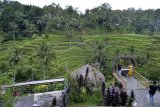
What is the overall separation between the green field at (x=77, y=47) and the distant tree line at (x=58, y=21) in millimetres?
3293

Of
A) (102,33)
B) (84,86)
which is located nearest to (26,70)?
(102,33)

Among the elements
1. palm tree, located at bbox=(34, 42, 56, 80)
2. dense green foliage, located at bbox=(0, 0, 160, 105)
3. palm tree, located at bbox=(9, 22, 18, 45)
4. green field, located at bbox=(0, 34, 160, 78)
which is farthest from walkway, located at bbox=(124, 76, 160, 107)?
palm tree, located at bbox=(9, 22, 18, 45)

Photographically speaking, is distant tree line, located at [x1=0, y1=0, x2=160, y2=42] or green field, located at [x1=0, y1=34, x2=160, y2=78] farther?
distant tree line, located at [x1=0, y1=0, x2=160, y2=42]

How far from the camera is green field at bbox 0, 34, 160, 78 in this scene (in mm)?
74250

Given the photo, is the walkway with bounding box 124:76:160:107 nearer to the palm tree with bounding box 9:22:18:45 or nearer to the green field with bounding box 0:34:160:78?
the green field with bounding box 0:34:160:78

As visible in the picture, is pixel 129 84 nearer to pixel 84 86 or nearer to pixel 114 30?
pixel 84 86

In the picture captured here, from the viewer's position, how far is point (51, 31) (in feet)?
298

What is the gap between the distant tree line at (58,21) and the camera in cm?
8856

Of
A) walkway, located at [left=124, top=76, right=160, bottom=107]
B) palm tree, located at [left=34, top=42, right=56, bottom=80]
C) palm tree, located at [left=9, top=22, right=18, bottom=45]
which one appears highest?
palm tree, located at [left=9, top=22, right=18, bottom=45]

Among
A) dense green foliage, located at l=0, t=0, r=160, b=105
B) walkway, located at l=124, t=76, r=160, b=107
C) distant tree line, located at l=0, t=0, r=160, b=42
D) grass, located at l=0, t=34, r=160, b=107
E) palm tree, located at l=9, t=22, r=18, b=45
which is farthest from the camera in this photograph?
distant tree line, located at l=0, t=0, r=160, b=42

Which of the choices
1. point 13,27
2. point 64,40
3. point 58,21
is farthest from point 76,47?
point 13,27

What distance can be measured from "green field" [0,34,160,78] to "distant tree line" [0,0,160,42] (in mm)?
3293

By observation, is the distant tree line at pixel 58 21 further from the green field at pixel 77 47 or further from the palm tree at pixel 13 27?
the green field at pixel 77 47

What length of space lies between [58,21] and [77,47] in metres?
9.59
